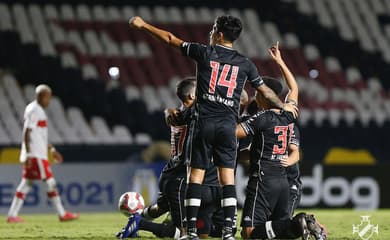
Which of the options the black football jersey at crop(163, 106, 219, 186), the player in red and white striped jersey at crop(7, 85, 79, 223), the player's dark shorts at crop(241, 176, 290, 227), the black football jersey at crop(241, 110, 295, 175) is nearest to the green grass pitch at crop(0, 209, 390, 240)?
the player in red and white striped jersey at crop(7, 85, 79, 223)

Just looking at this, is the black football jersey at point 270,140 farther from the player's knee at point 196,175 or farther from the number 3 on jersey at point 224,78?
the player's knee at point 196,175

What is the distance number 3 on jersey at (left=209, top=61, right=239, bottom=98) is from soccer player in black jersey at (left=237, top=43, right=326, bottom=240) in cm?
47

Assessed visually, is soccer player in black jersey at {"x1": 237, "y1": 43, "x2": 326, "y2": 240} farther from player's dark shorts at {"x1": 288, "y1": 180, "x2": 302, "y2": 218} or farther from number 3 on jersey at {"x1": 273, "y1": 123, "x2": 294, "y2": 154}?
player's dark shorts at {"x1": 288, "y1": 180, "x2": 302, "y2": 218}

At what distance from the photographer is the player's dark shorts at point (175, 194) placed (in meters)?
8.26

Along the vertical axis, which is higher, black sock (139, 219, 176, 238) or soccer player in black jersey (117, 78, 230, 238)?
soccer player in black jersey (117, 78, 230, 238)

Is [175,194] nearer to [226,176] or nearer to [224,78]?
[226,176]

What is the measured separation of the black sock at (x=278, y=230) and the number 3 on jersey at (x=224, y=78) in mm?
1133

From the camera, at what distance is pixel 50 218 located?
42.1 ft

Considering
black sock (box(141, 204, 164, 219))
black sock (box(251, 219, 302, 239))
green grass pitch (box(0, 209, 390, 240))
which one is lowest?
green grass pitch (box(0, 209, 390, 240))

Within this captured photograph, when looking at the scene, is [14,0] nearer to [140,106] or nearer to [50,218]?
[140,106]

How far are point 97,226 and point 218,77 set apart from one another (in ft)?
12.9

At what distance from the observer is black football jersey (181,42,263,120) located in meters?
7.42

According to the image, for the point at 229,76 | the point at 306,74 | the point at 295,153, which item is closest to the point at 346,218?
the point at 295,153

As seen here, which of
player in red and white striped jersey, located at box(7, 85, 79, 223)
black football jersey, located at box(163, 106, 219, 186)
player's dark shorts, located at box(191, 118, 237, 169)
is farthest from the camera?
player in red and white striped jersey, located at box(7, 85, 79, 223)
